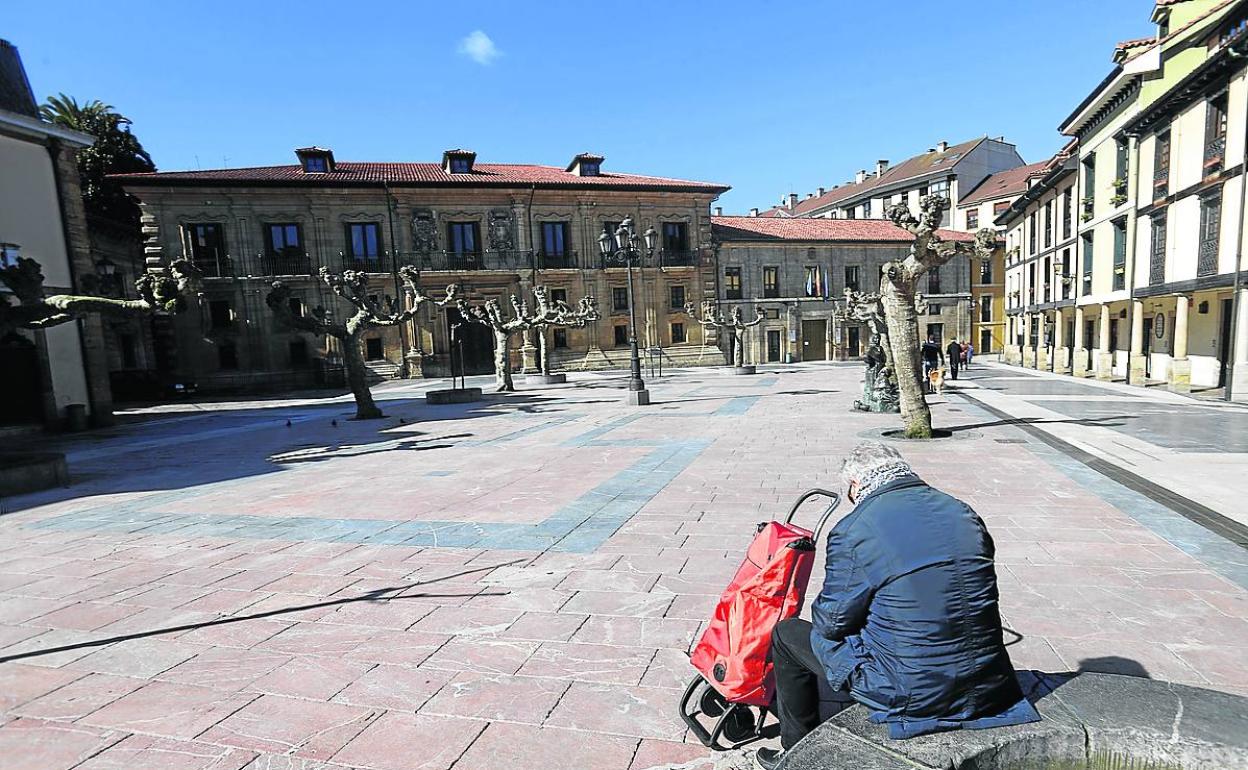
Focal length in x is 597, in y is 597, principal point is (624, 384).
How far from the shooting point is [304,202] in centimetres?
3081

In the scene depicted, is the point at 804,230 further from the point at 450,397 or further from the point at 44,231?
the point at 44,231

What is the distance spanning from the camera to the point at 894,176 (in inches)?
2031

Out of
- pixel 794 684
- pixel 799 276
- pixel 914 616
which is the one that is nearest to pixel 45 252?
pixel 794 684

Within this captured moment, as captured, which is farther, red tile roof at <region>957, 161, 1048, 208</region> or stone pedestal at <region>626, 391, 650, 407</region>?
red tile roof at <region>957, 161, 1048, 208</region>

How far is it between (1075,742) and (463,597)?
11.7 ft

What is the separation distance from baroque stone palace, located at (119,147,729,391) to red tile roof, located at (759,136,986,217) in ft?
76.4

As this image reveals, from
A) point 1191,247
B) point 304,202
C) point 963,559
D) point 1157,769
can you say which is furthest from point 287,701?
point 304,202

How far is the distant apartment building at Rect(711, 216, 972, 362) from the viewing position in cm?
3828

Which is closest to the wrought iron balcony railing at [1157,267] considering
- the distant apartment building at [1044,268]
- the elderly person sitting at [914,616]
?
the distant apartment building at [1044,268]

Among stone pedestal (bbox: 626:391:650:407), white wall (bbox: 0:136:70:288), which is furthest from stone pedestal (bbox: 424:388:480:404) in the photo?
white wall (bbox: 0:136:70:288)

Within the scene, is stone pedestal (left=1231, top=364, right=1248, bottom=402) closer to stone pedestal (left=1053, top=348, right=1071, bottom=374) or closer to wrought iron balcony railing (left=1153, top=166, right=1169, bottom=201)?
wrought iron balcony railing (left=1153, top=166, right=1169, bottom=201)

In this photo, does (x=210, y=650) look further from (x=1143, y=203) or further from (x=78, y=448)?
(x=1143, y=203)

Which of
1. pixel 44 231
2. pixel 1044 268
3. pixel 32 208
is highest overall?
pixel 32 208

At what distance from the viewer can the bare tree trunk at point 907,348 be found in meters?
9.52
